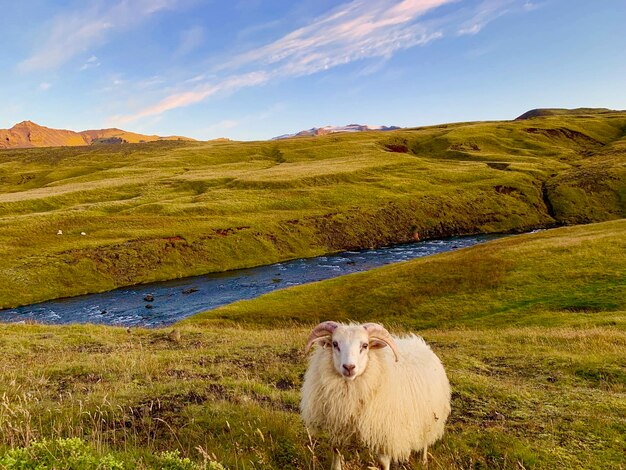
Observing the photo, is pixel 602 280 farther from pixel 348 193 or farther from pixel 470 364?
pixel 348 193

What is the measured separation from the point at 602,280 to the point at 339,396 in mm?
34981

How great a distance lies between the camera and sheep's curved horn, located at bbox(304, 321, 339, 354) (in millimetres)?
9039

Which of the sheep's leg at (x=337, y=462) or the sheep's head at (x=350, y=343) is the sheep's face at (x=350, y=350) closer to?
the sheep's head at (x=350, y=343)

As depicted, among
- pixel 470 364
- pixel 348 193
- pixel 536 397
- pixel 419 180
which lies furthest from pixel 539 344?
pixel 419 180

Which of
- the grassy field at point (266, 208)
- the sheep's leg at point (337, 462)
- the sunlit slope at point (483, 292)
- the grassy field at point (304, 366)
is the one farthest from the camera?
the grassy field at point (266, 208)

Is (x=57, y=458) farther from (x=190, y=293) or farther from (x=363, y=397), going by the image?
(x=190, y=293)

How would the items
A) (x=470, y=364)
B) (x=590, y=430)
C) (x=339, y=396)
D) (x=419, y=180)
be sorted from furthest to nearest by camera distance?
(x=419, y=180) → (x=470, y=364) → (x=590, y=430) → (x=339, y=396)

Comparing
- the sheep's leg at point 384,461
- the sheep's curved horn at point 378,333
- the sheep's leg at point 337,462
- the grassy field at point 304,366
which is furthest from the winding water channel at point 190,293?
the sheep's curved horn at point 378,333

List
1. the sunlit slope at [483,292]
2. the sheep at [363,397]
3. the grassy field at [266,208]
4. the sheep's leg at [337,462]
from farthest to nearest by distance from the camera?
1. the grassy field at [266,208]
2. the sunlit slope at [483,292]
3. the sheep at [363,397]
4. the sheep's leg at [337,462]

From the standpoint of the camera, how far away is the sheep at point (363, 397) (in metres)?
8.82

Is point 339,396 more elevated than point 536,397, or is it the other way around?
point 339,396

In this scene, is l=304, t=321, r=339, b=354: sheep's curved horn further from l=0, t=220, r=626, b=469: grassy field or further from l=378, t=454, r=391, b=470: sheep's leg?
l=378, t=454, r=391, b=470: sheep's leg

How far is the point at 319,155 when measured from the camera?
502ft

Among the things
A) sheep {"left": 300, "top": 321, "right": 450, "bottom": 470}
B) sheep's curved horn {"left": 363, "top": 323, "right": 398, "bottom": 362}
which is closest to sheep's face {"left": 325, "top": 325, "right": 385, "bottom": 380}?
sheep {"left": 300, "top": 321, "right": 450, "bottom": 470}
